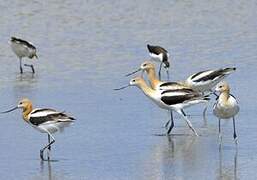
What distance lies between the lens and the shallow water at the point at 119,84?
11.3 m

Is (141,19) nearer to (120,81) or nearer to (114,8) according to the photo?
(114,8)

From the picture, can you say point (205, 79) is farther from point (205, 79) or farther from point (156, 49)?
point (156, 49)

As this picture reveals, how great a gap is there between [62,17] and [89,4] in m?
2.13

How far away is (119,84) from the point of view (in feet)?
53.9

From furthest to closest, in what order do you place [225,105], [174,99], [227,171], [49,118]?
[174,99], [225,105], [49,118], [227,171]

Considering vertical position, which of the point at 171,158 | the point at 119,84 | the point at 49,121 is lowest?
the point at 171,158

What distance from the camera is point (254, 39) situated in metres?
21.0

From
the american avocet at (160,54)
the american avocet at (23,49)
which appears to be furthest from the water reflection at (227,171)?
the american avocet at (23,49)

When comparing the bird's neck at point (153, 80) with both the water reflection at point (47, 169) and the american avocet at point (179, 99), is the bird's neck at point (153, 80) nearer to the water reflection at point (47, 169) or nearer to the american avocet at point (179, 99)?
the american avocet at point (179, 99)

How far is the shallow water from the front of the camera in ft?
37.0

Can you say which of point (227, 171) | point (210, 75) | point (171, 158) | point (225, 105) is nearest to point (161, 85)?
point (210, 75)

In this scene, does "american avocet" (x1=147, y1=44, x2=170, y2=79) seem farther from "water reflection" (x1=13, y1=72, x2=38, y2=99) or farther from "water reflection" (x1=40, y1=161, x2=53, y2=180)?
"water reflection" (x1=40, y1=161, x2=53, y2=180)

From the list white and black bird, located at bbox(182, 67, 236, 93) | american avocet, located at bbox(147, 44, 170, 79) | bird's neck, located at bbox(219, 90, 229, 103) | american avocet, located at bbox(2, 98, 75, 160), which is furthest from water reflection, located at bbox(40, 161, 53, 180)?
american avocet, located at bbox(147, 44, 170, 79)

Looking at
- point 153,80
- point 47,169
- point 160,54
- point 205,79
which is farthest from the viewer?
point 160,54
